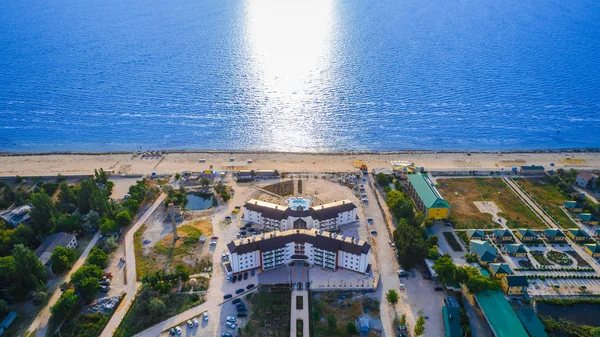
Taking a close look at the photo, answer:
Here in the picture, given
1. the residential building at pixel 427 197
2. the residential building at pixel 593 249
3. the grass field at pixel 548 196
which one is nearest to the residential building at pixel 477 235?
the residential building at pixel 427 197

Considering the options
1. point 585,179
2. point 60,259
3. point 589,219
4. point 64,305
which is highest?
point 585,179

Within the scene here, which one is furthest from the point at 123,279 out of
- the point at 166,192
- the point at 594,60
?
the point at 594,60

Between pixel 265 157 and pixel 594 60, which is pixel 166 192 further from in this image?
pixel 594 60

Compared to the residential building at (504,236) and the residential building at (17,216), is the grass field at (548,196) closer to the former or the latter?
the residential building at (504,236)

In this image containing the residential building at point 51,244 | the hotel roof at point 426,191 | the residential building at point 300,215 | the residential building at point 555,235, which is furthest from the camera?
the hotel roof at point 426,191

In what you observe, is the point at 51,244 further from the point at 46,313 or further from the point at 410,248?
the point at 410,248

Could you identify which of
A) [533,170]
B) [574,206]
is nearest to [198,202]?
[574,206]

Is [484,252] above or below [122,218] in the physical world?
below
